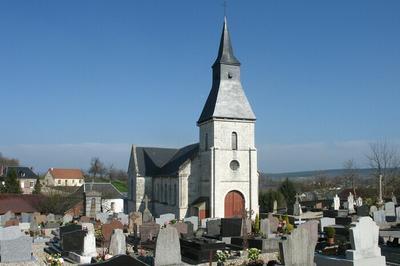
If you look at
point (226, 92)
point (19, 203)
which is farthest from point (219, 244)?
point (19, 203)

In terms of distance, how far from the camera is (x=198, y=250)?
16.1 metres

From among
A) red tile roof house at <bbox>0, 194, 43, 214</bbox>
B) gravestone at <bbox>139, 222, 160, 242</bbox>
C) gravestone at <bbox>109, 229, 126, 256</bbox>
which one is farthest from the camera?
red tile roof house at <bbox>0, 194, 43, 214</bbox>

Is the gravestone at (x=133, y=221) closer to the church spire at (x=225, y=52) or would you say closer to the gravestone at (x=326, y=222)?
the gravestone at (x=326, y=222)

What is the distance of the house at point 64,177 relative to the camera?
10538cm

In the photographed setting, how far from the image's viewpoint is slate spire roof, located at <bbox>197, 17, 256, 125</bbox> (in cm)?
3158

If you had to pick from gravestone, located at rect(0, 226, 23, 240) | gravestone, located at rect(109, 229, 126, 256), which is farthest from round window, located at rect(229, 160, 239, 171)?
gravestone, located at rect(0, 226, 23, 240)

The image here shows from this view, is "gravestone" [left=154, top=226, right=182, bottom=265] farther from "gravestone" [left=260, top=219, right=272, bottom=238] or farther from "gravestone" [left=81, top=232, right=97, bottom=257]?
"gravestone" [left=260, top=219, right=272, bottom=238]

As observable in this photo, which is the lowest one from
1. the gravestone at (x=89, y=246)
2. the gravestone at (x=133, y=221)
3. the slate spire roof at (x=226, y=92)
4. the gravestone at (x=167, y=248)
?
the gravestone at (x=133, y=221)

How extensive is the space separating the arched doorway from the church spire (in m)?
9.80

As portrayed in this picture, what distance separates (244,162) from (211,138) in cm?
299

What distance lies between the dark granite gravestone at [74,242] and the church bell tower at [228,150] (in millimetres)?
13686

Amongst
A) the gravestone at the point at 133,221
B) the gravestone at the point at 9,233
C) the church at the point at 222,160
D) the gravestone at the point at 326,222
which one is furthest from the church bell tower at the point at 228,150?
the gravestone at the point at 9,233

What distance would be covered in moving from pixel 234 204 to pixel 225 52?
1158cm

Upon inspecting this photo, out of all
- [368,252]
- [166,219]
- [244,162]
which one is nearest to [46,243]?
[166,219]
